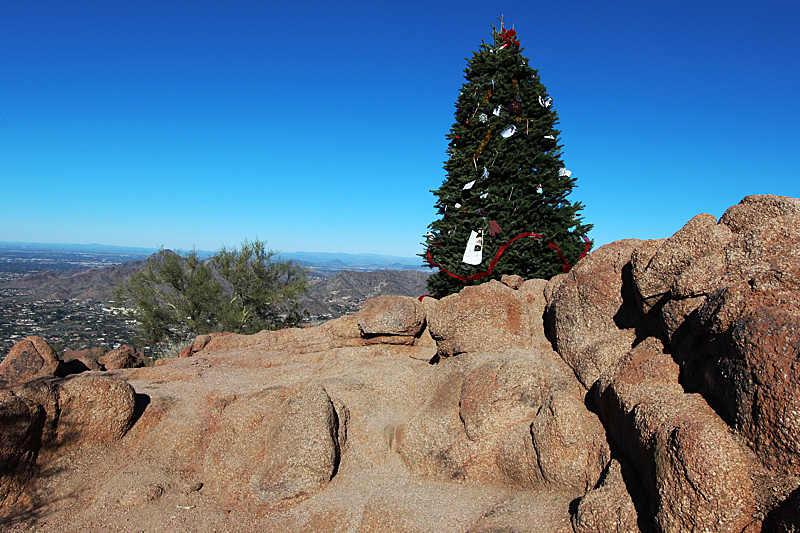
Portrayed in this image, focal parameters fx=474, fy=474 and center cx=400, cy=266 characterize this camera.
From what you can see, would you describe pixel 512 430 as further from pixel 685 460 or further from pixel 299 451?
pixel 299 451

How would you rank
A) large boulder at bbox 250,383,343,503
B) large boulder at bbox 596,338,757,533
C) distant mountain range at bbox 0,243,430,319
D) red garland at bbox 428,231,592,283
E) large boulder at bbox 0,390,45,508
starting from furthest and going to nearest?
distant mountain range at bbox 0,243,430,319 < red garland at bbox 428,231,592,283 < large boulder at bbox 250,383,343,503 < large boulder at bbox 0,390,45,508 < large boulder at bbox 596,338,757,533

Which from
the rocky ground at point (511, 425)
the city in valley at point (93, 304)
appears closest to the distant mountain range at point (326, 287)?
the city in valley at point (93, 304)

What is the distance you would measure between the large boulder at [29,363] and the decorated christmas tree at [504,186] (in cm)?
889

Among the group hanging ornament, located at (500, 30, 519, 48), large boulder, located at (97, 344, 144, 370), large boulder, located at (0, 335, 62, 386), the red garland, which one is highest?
hanging ornament, located at (500, 30, 519, 48)

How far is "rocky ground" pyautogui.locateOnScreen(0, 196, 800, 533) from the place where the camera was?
174 inches

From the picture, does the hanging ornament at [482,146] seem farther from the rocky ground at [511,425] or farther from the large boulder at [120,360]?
the large boulder at [120,360]

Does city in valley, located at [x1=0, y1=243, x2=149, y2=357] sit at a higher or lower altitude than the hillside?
lower

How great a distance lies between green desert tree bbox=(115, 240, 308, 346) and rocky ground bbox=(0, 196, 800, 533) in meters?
12.0

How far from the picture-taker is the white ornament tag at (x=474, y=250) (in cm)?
1132

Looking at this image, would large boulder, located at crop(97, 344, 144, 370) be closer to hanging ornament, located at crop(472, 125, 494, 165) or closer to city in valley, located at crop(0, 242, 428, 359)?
city in valley, located at crop(0, 242, 428, 359)

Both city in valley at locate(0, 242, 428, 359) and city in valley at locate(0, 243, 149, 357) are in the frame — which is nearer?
city in valley at locate(0, 243, 149, 357)

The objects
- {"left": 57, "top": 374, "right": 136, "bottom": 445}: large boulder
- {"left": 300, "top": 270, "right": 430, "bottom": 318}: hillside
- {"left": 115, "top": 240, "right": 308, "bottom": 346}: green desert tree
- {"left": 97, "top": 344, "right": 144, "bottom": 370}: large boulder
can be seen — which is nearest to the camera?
{"left": 57, "top": 374, "right": 136, "bottom": 445}: large boulder

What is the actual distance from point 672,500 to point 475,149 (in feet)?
29.4

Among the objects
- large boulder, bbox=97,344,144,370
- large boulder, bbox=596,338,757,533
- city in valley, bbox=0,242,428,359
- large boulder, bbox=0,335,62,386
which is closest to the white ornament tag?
large boulder, bbox=596,338,757,533
